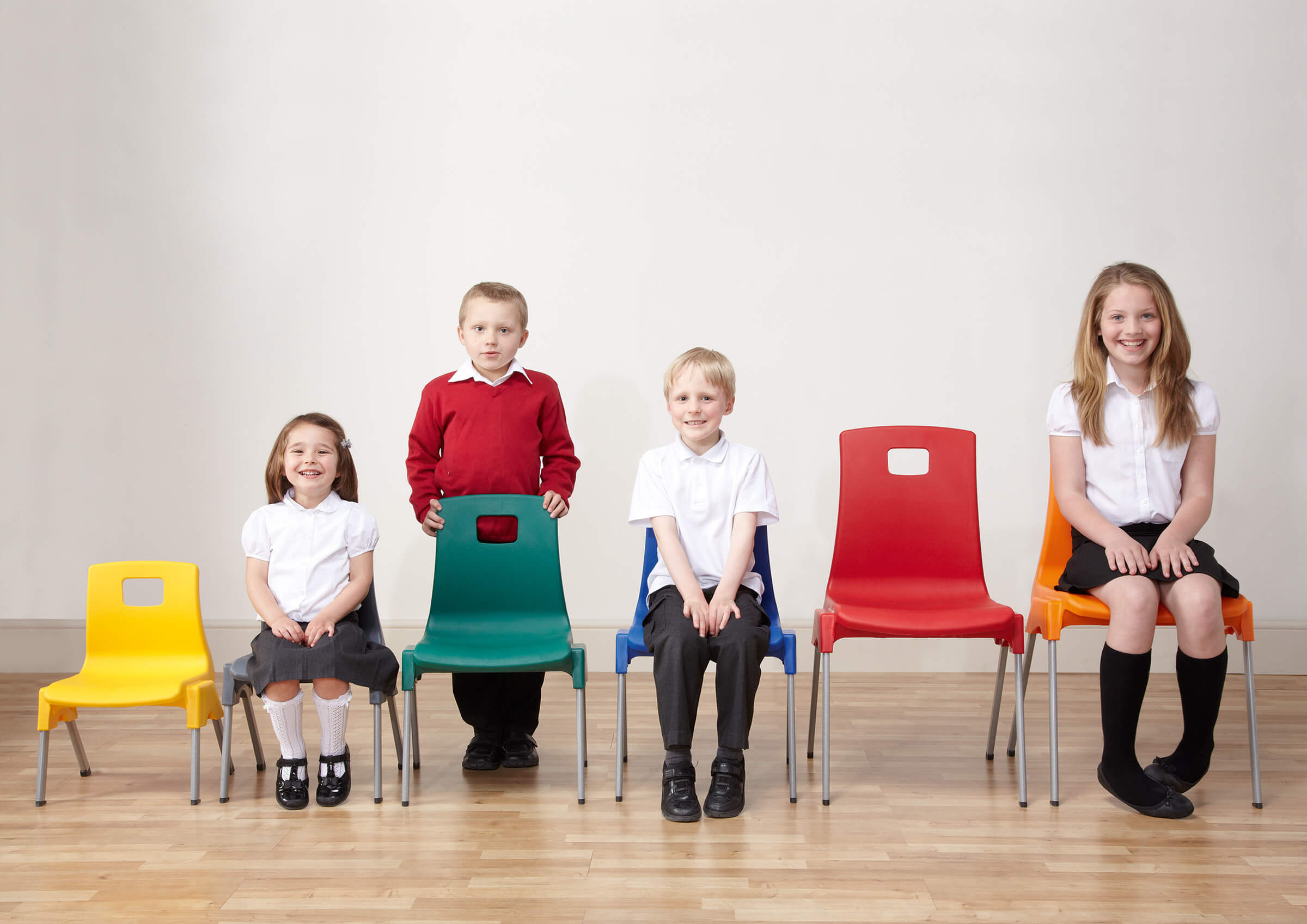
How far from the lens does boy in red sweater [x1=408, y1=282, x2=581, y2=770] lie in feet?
8.47

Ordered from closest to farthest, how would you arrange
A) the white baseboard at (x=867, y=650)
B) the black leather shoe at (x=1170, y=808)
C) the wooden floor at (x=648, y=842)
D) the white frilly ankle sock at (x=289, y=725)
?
the wooden floor at (x=648, y=842) → the black leather shoe at (x=1170, y=808) → the white frilly ankle sock at (x=289, y=725) → the white baseboard at (x=867, y=650)

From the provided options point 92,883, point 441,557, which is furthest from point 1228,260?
point 92,883

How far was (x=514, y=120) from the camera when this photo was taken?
12.1 ft

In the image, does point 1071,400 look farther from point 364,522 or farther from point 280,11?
point 280,11

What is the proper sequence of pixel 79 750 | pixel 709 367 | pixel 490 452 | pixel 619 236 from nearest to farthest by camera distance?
1. pixel 709 367
2. pixel 79 750
3. pixel 490 452
4. pixel 619 236

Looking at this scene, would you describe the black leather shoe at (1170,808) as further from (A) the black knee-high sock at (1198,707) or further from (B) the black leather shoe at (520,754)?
(B) the black leather shoe at (520,754)

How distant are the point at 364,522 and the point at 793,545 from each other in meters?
1.79

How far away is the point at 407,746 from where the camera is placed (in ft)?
7.29

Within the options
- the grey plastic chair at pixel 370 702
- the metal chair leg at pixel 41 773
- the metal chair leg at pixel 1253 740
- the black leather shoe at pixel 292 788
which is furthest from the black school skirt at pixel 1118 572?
the metal chair leg at pixel 41 773

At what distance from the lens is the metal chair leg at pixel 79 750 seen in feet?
8.10

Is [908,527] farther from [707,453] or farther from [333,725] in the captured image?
[333,725]

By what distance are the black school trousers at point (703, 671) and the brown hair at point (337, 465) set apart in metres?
0.88

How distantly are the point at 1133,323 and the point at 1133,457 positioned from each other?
33cm

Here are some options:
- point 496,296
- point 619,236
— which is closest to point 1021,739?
point 496,296
